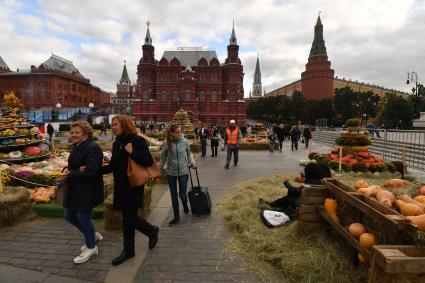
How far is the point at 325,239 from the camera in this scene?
12.9 feet

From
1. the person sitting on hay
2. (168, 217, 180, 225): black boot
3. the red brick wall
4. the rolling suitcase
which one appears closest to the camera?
the person sitting on hay

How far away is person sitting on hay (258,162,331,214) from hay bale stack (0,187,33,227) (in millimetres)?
4816

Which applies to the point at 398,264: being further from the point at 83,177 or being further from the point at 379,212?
the point at 83,177

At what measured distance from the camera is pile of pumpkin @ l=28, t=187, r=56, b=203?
6065 millimetres

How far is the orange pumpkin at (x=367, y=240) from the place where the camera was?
2938mm

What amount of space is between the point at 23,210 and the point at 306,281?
5.36 m

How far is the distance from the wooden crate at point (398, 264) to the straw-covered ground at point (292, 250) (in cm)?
83

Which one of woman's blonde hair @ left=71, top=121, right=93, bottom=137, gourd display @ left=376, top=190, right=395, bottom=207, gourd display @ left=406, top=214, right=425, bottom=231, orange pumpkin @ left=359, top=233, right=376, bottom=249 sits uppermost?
woman's blonde hair @ left=71, top=121, right=93, bottom=137

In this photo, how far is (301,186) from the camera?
Result: 191 inches

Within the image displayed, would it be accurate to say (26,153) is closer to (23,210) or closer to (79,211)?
(23,210)

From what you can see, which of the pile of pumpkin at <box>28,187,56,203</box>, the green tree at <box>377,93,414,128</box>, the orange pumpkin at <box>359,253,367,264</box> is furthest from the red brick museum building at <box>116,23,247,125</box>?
the orange pumpkin at <box>359,253,367,264</box>

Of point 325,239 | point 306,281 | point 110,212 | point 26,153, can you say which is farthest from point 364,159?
point 26,153

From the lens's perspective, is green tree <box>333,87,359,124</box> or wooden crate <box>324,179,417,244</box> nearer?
wooden crate <box>324,179,417,244</box>

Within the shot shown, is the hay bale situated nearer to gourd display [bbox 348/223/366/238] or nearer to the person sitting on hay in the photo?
gourd display [bbox 348/223/366/238]
